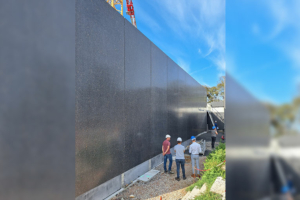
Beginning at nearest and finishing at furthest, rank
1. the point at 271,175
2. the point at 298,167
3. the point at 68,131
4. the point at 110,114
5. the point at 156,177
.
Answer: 1. the point at 298,167
2. the point at 271,175
3. the point at 68,131
4. the point at 110,114
5. the point at 156,177

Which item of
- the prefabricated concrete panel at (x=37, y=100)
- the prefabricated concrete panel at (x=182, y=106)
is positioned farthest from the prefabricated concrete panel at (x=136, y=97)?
the prefabricated concrete panel at (x=182, y=106)

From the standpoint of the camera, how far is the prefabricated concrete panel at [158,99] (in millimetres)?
9266

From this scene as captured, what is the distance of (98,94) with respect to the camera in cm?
559

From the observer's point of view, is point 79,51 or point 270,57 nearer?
point 270,57

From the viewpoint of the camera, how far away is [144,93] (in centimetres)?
841

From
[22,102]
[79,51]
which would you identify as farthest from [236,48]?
[79,51]

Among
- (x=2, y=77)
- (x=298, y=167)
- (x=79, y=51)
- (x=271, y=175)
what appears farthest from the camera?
(x=79, y=51)

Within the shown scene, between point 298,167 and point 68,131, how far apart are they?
4.58 metres

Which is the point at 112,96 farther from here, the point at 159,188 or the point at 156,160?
the point at 156,160

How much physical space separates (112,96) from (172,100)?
6450 millimetres

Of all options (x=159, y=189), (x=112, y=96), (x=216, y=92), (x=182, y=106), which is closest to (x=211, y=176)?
(x=159, y=189)

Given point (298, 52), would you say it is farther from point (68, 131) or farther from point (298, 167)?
point (68, 131)

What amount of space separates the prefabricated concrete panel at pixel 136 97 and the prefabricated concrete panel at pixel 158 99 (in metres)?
0.45

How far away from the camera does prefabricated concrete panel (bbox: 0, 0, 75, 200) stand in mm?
3420
